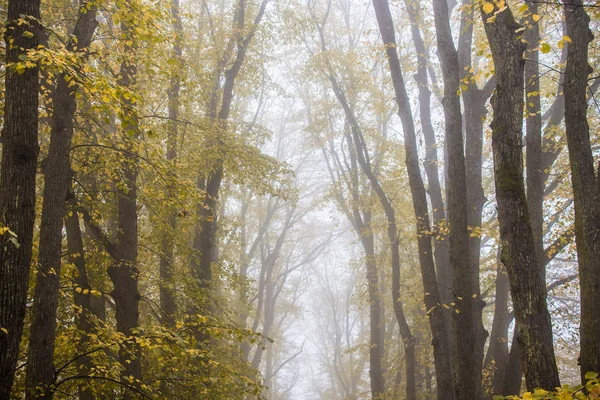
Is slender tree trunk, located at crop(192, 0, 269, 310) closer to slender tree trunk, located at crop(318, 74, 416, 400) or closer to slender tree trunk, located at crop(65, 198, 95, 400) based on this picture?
slender tree trunk, located at crop(318, 74, 416, 400)

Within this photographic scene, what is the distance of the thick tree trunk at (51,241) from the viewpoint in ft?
19.1

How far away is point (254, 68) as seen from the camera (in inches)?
503

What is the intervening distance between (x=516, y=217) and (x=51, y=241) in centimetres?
533

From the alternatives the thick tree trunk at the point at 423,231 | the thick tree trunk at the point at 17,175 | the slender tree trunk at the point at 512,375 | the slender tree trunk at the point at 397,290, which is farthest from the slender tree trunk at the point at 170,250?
the slender tree trunk at the point at 512,375

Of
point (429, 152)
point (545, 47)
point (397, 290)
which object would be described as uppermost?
point (429, 152)

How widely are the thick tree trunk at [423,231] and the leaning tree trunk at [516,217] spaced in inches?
129

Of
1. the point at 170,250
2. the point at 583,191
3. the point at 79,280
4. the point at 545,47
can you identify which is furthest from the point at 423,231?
the point at 79,280

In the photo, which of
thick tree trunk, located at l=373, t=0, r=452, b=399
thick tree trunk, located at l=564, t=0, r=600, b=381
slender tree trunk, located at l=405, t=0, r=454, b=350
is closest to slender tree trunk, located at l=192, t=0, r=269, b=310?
thick tree trunk, located at l=373, t=0, r=452, b=399

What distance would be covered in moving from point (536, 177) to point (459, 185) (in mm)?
1907

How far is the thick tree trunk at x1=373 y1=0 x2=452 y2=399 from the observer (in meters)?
8.29

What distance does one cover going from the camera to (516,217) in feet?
16.4

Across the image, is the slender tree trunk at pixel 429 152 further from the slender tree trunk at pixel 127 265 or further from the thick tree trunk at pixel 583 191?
the slender tree trunk at pixel 127 265

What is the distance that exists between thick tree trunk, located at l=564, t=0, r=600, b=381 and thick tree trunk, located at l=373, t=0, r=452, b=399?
9.17ft

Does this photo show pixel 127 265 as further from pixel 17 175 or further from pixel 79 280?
pixel 17 175
